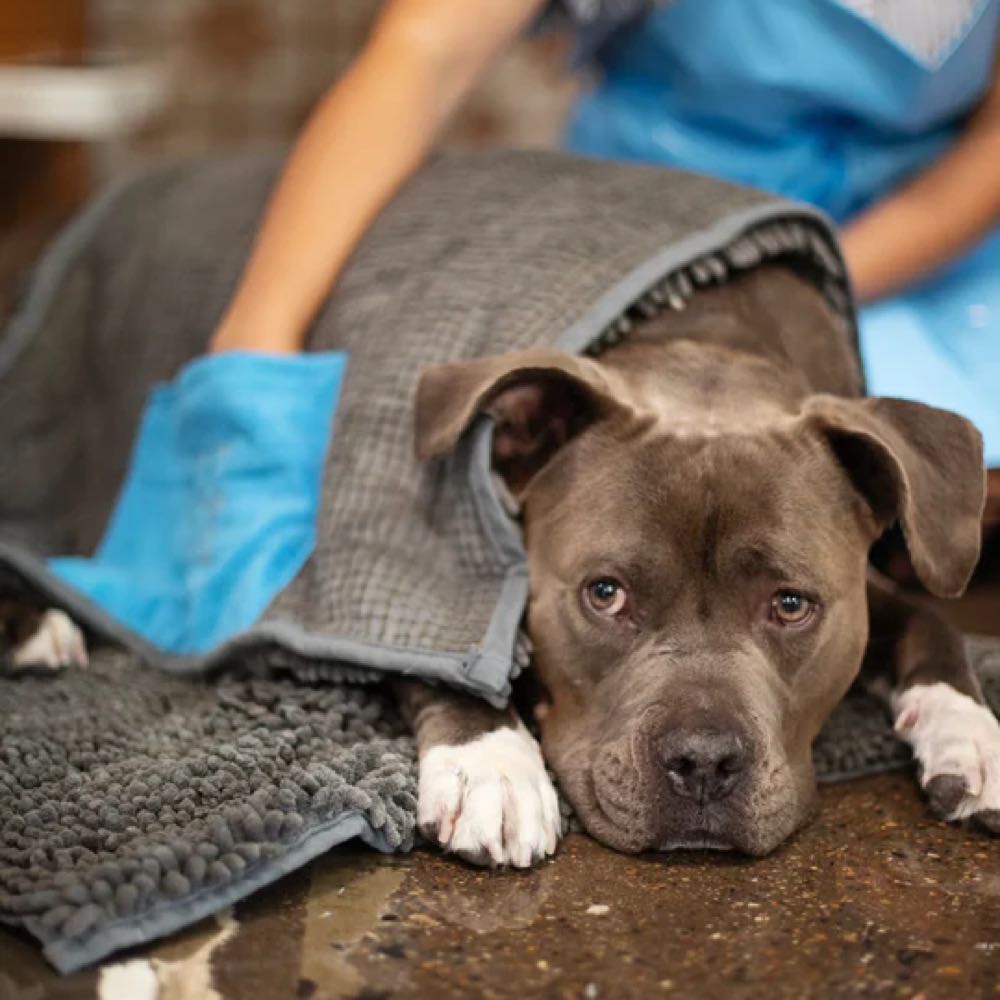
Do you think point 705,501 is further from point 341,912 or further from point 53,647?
point 53,647

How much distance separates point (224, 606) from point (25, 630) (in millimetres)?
378

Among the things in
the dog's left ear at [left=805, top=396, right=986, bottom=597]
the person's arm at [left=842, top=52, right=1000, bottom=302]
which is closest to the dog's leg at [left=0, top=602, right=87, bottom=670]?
the dog's left ear at [left=805, top=396, right=986, bottom=597]

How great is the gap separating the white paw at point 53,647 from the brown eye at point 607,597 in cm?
90

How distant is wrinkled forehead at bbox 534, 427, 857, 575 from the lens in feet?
6.19

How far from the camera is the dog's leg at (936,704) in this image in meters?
1.91

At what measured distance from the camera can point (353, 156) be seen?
260cm

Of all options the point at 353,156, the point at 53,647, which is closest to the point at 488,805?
the point at 53,647

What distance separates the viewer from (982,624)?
9.07 feet

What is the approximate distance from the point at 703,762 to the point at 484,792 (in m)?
0.25

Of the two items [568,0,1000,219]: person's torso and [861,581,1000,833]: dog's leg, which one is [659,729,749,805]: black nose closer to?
[861,581,1000,833]: dog's leg

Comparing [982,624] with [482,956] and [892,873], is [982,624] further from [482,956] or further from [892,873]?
[482,956]

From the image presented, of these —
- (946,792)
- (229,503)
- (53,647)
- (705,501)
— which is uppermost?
(705,501)

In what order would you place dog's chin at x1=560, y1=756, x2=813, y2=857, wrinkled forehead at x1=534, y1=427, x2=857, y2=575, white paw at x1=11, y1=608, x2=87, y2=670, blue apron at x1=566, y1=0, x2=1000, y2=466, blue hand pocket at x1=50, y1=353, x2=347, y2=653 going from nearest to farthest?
dog's chin at x1=560, y1=756, x2=813, y2=857
wrinkled forehead at x1=534, y1=427, x2=857, y2=575
blue hand pocket at x1=50, y1=353, x2=347, y2=653
white paw at x1=11, y1=608, x2=87, y2=670
blue apron at x1=566, y1=0, x2=1000, y2=466

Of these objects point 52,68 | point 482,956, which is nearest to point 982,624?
point 482,956
